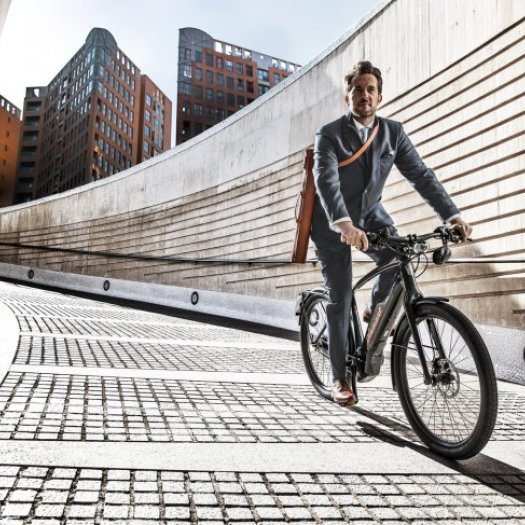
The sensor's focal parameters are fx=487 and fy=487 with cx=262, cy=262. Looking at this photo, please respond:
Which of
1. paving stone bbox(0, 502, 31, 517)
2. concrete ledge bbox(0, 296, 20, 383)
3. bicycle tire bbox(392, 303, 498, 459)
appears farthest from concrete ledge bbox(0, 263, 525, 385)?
paving stone bbox(0, 502, 31, 517)

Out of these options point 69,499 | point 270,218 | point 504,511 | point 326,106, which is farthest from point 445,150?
point 69,499

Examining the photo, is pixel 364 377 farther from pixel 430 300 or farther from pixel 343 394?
pixel 430 300

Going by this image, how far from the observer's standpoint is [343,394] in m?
3.05

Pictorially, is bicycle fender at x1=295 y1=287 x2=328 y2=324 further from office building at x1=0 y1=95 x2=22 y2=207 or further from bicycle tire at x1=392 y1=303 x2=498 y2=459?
office building at x1=0 y1=95 x2=22 y2=207

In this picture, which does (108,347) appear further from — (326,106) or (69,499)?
(326,106)

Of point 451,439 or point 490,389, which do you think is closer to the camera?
point 490,389

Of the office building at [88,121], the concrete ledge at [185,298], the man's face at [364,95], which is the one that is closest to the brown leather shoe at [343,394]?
the man's face at [364,95]

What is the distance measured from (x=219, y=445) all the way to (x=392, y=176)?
665 cm

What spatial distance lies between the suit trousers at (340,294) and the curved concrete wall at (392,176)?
339cm

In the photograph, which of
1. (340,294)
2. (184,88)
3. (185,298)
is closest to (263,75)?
(184,88)

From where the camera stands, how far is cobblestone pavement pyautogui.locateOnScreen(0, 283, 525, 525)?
5.45 ft

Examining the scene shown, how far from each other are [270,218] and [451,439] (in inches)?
366

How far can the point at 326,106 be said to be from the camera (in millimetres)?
10141

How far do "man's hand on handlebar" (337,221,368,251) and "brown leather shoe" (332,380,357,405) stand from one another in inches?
36.2
